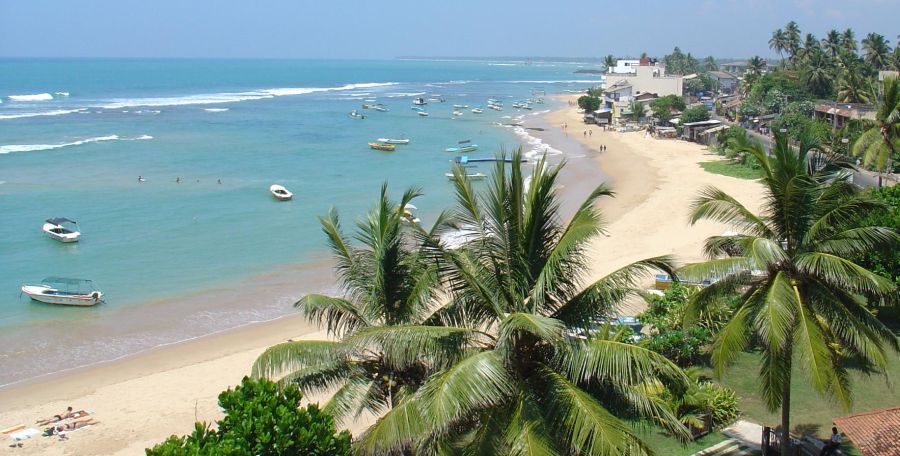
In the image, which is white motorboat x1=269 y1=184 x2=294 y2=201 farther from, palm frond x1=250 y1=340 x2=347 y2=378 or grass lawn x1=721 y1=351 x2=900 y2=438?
palm frond x1=250 y1=340 x2=347 y2=378

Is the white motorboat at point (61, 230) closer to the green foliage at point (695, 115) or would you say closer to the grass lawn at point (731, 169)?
the grass lawn at point (731, 169)

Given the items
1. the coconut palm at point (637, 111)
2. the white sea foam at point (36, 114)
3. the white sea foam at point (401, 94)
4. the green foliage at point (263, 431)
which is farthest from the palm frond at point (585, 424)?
the white sea foam at point (401, 94)

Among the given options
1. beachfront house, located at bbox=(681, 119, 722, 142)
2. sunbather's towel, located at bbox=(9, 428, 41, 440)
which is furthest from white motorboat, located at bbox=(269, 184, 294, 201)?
beachfront house, located at bbox=(681, 119, 722, 142)

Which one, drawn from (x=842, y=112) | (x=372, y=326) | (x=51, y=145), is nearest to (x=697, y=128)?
(x=842, y=112)

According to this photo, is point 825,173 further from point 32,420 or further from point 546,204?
point 32,420

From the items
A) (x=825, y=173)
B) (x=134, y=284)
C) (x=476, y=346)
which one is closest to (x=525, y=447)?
(x=476, y=346)
